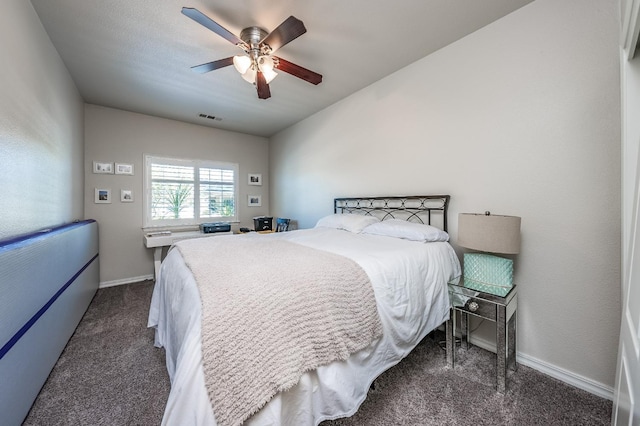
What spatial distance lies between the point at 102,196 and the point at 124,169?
0.49m

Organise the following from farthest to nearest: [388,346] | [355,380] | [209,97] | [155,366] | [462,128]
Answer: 1. [209,97]
2. [462,128]
3. [155,366]
4. [388,346]
5. [355,380]

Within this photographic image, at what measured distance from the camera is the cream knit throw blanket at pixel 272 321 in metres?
0.83

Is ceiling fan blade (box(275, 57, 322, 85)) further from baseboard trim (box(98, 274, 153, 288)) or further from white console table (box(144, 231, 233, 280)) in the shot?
baseboard trim (box(98, 274, 153, 288))

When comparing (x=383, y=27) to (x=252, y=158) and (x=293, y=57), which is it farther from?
(x=252, y=158)

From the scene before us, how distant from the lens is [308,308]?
3.54 ft

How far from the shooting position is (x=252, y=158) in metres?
4.86

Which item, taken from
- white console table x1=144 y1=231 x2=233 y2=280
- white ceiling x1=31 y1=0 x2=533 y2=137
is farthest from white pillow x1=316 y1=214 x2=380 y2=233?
white console table x1=144 y1=231 x2=233 y2=280

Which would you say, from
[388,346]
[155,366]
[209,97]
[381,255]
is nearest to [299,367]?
[388,346]

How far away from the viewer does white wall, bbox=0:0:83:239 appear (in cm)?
143

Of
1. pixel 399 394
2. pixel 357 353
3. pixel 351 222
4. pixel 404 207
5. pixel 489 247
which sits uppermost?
pixel 404 207

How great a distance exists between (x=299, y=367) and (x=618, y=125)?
7.23 ft

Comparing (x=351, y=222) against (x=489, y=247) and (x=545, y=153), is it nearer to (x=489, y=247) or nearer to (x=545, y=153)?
(x=489, y=247)

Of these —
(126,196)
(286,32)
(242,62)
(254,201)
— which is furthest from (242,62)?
(254,201)

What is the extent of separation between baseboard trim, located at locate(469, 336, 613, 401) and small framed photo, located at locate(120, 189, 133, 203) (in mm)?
4829
